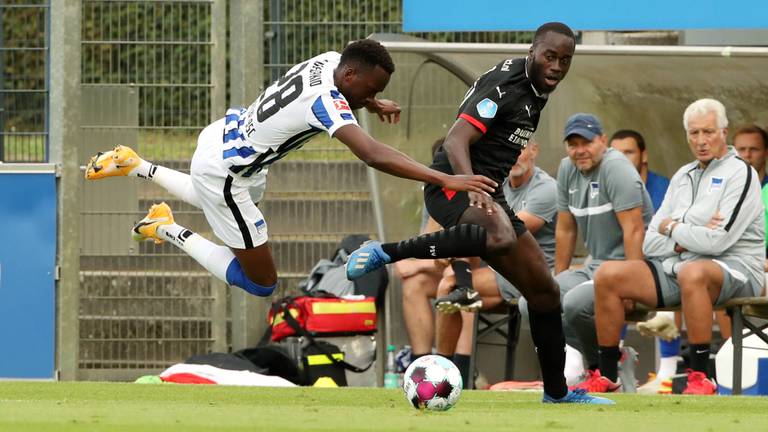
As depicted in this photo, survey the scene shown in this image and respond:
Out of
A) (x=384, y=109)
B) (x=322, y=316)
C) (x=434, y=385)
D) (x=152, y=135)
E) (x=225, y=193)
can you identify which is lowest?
(x=434, y=385)

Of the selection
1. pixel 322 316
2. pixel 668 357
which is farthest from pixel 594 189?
pixel 322 316

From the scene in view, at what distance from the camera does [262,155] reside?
369 inches

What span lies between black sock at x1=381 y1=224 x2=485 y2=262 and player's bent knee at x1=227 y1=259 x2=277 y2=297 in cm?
178

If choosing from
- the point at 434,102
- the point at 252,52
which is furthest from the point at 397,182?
the point at 252,52

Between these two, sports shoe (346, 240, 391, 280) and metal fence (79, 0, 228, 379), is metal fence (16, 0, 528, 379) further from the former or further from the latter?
sports shoe (346, 240, 391, 280)

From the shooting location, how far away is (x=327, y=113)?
8.63m

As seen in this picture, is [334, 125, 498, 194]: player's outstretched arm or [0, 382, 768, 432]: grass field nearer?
[0, 382, 768, 432]: grass field

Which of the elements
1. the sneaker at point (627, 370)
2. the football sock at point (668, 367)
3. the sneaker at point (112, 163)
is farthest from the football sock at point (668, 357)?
the sneaker at point (112, 163)

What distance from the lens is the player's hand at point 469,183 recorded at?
25.8 ft

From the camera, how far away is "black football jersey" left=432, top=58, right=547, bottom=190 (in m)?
8.30

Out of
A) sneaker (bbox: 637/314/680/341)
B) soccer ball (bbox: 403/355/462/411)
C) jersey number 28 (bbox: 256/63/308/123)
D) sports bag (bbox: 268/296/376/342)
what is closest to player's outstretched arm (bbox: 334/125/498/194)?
jersey number 28 (bbox: 256/63/308/123)

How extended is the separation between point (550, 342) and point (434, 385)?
1.12 meters

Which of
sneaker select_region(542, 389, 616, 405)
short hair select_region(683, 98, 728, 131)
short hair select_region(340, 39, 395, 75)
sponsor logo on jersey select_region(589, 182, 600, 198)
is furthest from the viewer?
sponsor logo on jersey select_region(589, 182, 600, 198)

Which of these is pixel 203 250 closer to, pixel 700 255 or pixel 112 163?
pixel 112 163
